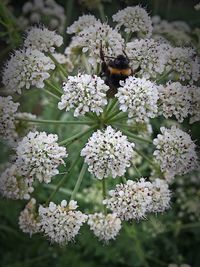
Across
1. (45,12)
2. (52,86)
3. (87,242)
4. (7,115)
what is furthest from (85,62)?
(87,242)

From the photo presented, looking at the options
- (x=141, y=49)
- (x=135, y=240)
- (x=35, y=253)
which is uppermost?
(x=141, y=49)

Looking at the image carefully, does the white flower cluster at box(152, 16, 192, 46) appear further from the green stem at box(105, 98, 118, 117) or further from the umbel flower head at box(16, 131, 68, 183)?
the umbel flower head at box(16, 131, 68, 183)

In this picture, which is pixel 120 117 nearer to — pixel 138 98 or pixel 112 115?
pixel 112 115

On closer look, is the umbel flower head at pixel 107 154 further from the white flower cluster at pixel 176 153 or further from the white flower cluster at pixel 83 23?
the white flower cluster at pixel 83 23

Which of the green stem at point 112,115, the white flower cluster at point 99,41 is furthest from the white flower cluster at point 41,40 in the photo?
the green stem at point 112,115

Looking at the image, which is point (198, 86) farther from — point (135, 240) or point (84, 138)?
point (135, 240)

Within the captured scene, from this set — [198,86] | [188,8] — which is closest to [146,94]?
[198,86]

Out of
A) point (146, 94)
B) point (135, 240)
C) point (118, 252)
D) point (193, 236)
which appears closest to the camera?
point (146, 94)
